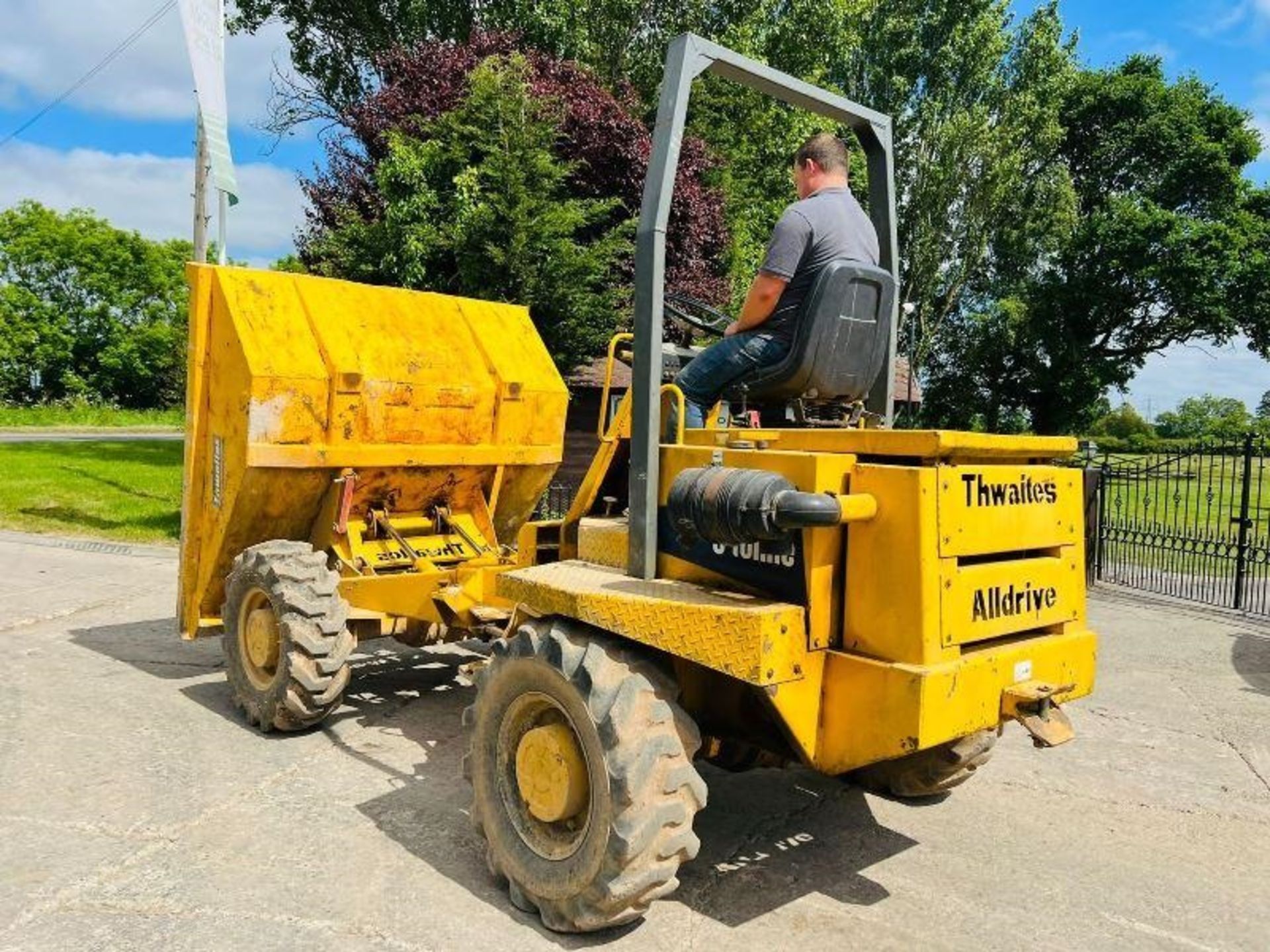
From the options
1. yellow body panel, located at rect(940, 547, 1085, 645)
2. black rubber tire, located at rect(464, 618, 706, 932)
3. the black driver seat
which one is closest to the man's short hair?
the black driver seat

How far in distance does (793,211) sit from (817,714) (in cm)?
185

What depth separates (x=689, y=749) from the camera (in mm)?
3400

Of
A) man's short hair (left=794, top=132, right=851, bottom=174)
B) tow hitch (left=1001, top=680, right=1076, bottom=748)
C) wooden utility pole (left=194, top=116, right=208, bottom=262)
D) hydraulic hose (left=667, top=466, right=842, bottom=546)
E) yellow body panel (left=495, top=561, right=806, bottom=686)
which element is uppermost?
wooden utility pole (left=194, top=116, right=208, bottom=262)

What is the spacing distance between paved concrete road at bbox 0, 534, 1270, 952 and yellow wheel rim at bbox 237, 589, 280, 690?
348 millimetres

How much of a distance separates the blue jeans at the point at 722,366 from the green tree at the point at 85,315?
54751 mm

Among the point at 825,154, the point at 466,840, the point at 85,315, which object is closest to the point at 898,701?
the point at 466,840

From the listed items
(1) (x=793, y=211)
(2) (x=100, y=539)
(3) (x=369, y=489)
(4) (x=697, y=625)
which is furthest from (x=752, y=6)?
(4) (x=697, y=625)

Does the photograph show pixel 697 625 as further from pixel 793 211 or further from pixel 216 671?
pixel 216 671

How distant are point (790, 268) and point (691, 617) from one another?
1376 mm

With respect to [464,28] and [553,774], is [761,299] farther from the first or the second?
[464,28]

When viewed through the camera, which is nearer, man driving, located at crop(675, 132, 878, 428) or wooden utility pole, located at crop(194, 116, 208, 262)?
man driving, located at crop(675, 132, 878, 428)

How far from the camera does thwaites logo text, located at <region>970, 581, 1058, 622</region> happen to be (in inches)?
135

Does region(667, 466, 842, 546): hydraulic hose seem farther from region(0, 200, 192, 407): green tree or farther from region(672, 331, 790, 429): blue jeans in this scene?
region(0, 200, 192, 407): green tree

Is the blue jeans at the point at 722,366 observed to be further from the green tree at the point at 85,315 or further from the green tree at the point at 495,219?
the green tree at the point at 85,315
